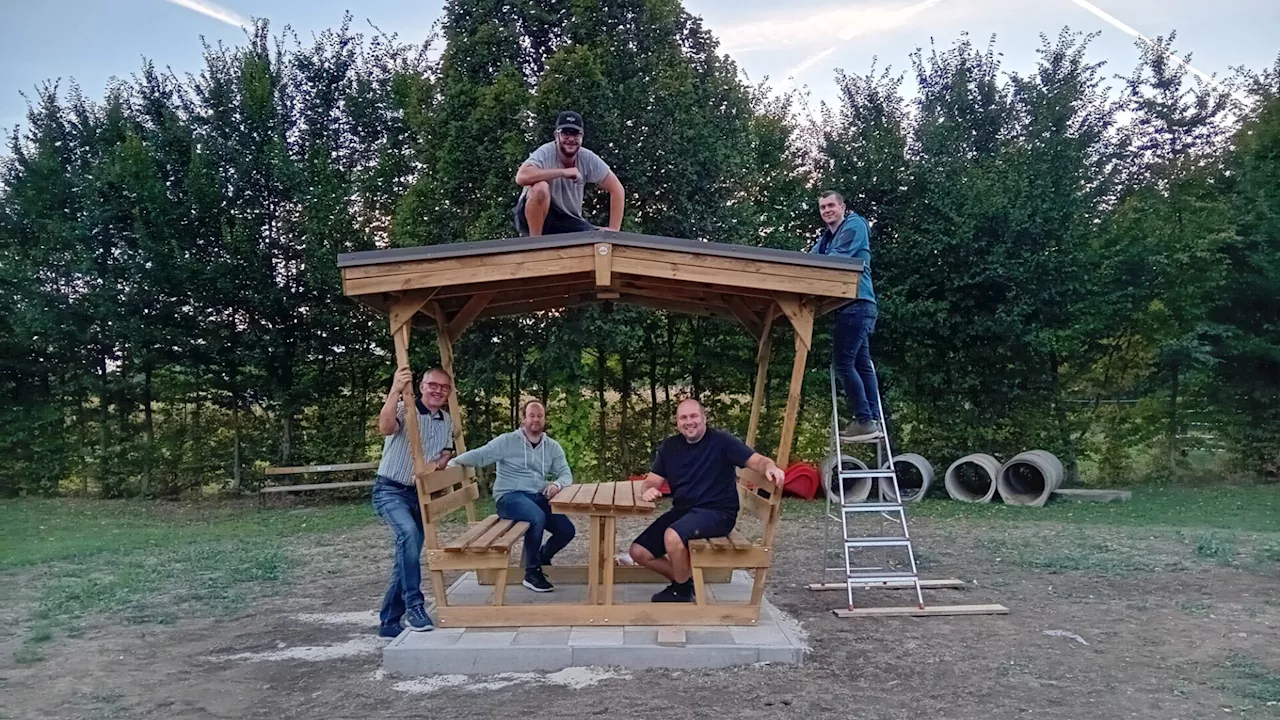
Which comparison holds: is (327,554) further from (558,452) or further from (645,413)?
(645,413)

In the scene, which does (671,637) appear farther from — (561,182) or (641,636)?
(561,182)

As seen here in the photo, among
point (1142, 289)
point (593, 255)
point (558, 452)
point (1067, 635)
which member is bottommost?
point (1067, 635)

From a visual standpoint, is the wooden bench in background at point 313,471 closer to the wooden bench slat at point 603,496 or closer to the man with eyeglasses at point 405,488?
the wooden bench slat at point 603,496

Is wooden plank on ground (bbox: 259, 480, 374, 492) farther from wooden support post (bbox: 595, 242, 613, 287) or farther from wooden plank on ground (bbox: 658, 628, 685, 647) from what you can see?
wooden support post (bbox: 595, 242, 613, 287)

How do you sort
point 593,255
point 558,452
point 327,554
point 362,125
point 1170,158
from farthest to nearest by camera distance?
point 1170,158, point 362,125, point 327,554, point 558,452, point 593,255

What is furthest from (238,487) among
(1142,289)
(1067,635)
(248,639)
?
(1142,289)

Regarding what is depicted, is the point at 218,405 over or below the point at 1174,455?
over

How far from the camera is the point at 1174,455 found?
1434 cm

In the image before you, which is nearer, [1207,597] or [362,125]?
[1207,597]

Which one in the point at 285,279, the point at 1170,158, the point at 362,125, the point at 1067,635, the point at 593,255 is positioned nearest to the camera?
the point at 593,255

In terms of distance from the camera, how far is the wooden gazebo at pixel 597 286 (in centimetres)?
509

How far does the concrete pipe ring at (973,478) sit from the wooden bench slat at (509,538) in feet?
27.2

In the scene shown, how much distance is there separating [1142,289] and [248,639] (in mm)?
12896

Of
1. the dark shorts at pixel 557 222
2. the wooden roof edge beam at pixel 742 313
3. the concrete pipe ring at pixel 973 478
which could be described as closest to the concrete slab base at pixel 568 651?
the wooden roof edge beam at pixel 742 313
